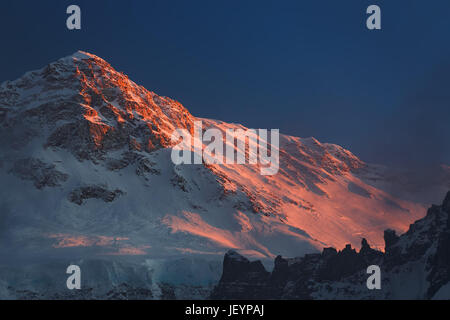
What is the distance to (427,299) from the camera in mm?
192000
